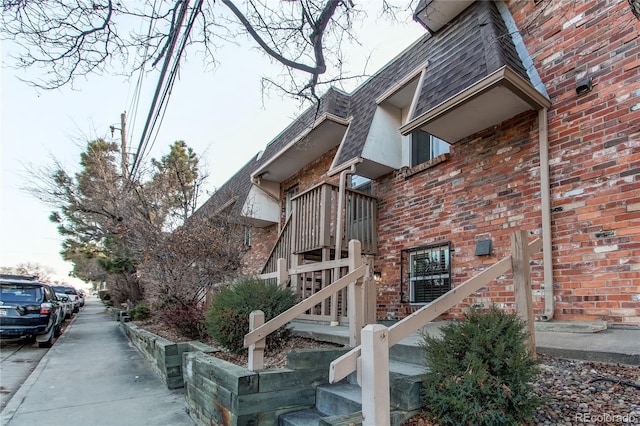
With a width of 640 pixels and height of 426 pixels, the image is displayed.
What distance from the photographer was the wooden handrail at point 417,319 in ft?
7.02

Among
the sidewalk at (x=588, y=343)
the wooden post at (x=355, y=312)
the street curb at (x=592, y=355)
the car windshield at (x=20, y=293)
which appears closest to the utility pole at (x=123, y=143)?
the car windshield at (x=20, y=293)

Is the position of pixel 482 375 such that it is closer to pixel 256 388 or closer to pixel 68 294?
pixel 256 388

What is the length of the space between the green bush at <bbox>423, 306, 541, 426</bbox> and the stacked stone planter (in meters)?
1.38

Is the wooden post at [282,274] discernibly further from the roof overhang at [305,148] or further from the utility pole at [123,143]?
the utility pole at [123,143]

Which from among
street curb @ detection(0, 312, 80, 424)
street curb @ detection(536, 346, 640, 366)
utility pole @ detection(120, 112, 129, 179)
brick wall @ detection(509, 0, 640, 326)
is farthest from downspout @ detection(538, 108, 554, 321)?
utility pole @ detection(120, 112, 129, 179)

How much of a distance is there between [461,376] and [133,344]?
9883 millimetres

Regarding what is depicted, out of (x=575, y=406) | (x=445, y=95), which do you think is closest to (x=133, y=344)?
(x=445, y=95)

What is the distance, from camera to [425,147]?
23.5 ft

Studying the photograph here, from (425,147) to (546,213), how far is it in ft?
9.35

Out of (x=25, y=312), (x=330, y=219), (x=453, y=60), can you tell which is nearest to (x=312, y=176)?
Result: (x=330, y=219)

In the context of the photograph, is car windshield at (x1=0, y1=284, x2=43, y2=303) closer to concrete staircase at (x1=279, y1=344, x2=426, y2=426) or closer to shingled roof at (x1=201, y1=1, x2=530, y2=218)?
shingled roof at (x1=201, y1=1, x2=530, y2=218)

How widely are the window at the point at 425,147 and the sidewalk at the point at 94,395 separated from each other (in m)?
5.49

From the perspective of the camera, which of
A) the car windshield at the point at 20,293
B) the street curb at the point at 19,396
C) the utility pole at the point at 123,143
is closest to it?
the street curb at the point at 19,396

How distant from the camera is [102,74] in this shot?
535cm
